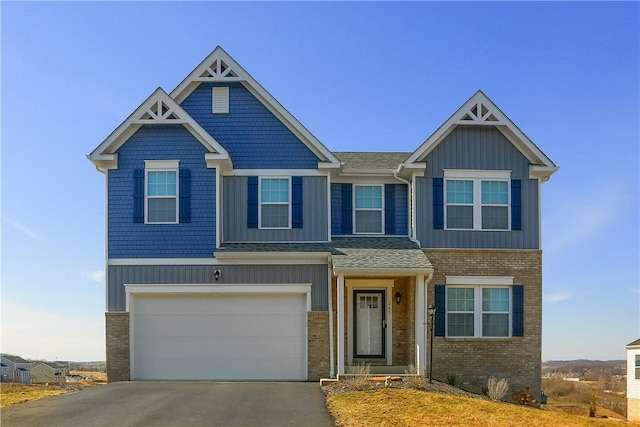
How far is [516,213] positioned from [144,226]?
1081 centimetres

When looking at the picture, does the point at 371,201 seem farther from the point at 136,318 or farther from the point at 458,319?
the point at 136,318

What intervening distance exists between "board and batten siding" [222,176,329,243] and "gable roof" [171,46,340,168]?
994 mm

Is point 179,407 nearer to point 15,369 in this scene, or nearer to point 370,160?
point 370,160

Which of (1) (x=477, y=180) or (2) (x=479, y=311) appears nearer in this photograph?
(2) (x=479, y=311)

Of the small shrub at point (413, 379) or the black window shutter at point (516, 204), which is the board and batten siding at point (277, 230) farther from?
the black window shutter at point (516, 204)

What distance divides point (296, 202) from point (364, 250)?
2.46 meters

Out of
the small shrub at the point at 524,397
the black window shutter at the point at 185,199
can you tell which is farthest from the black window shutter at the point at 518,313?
the black window shutter at the point at 185,199

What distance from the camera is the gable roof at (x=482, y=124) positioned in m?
17.5

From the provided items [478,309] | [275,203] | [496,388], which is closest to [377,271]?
[478,309]

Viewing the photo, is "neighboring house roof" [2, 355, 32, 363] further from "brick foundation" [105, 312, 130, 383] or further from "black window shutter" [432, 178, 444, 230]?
"black window shutter" [432, 178, 444, 230]

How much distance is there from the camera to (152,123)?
1694cm

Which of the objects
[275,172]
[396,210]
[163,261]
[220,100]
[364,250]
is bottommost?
[163,261]

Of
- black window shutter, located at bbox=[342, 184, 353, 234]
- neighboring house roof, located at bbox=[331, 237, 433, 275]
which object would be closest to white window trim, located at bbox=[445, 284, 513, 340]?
neighboring house roof, located at bbox=[331, 237, 433, 275]

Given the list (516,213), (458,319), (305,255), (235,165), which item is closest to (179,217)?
(235,165)
